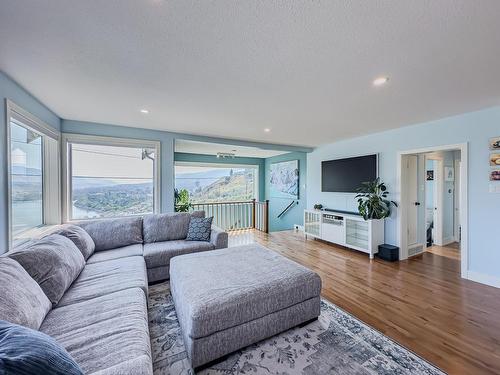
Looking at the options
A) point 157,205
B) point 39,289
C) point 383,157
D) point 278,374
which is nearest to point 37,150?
point 157,205

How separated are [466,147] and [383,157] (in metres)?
1.18

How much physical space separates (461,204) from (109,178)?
5523 millimetres

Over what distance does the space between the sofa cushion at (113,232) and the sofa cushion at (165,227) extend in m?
0.13

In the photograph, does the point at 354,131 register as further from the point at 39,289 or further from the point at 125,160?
the point at 39,289

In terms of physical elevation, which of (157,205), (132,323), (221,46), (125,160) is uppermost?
(221,46)

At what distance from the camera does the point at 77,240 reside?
243cm

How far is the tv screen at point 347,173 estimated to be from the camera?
4270 millimetres

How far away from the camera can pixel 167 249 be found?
9.39 feet

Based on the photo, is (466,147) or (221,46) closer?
(221,46)

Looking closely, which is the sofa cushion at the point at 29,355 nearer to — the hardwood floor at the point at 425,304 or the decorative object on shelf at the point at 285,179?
the hardwood floor at the point at 425,304

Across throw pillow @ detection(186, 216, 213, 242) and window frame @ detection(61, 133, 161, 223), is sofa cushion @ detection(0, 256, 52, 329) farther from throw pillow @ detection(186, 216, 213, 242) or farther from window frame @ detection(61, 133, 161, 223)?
window frame @ detection(61, 133, 161, 223)

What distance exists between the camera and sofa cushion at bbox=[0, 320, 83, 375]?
24.9 inches

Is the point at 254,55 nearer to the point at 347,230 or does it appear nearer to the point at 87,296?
the point at 87,296

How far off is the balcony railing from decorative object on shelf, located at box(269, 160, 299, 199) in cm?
100
